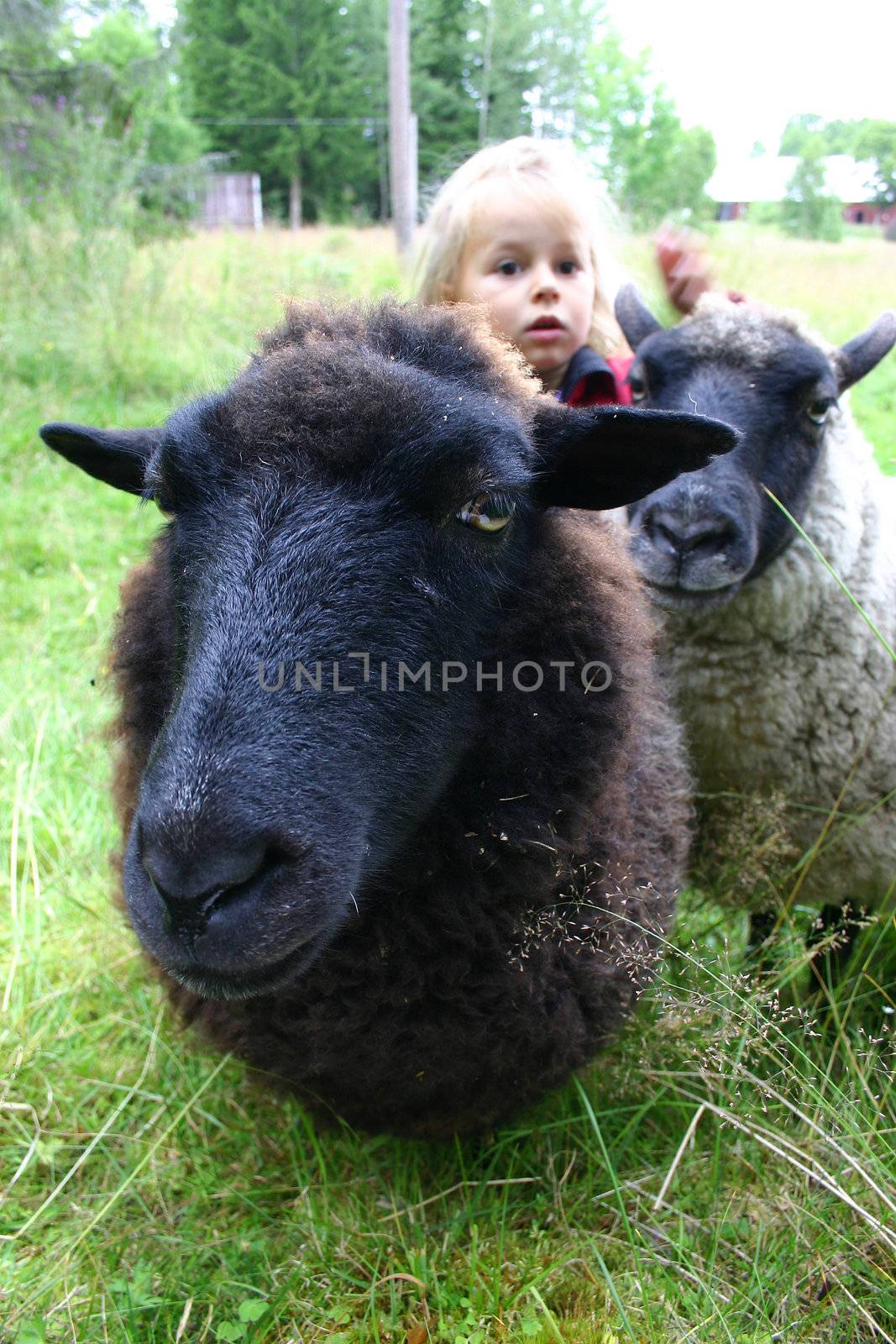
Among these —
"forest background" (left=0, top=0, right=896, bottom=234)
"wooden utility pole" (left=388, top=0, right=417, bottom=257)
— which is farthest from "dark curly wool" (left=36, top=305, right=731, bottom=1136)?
"wooden utility pole" (left=388, top=0, right=417, bottom=257)

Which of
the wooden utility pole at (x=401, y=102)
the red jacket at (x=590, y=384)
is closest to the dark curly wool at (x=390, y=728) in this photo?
the red jacket at (x=590, y=384)

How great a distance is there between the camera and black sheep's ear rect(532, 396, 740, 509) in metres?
1.83

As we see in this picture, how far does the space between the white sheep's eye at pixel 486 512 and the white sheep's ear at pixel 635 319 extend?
2.06m

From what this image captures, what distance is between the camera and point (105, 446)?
83.5 inches

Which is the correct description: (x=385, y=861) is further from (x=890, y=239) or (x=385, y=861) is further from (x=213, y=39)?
(x=213, y=39)

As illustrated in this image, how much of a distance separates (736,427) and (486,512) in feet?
4.36

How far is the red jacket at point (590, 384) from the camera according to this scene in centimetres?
357

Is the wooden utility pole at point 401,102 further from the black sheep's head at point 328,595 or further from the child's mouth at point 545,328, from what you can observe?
the black sheep's head at point 328,595

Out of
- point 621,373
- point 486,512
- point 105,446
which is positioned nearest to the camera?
point 486,512

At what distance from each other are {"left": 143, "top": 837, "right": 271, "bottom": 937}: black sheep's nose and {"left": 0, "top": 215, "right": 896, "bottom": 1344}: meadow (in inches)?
35.3

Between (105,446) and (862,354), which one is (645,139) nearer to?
(862,354)

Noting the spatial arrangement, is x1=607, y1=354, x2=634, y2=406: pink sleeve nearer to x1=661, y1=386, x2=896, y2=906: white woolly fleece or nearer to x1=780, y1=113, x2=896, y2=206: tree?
x1=661, y1=386, x2=896, y2=906: white woolly fleece

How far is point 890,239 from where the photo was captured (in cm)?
2131

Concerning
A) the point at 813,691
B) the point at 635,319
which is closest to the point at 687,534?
the point at 813,691
